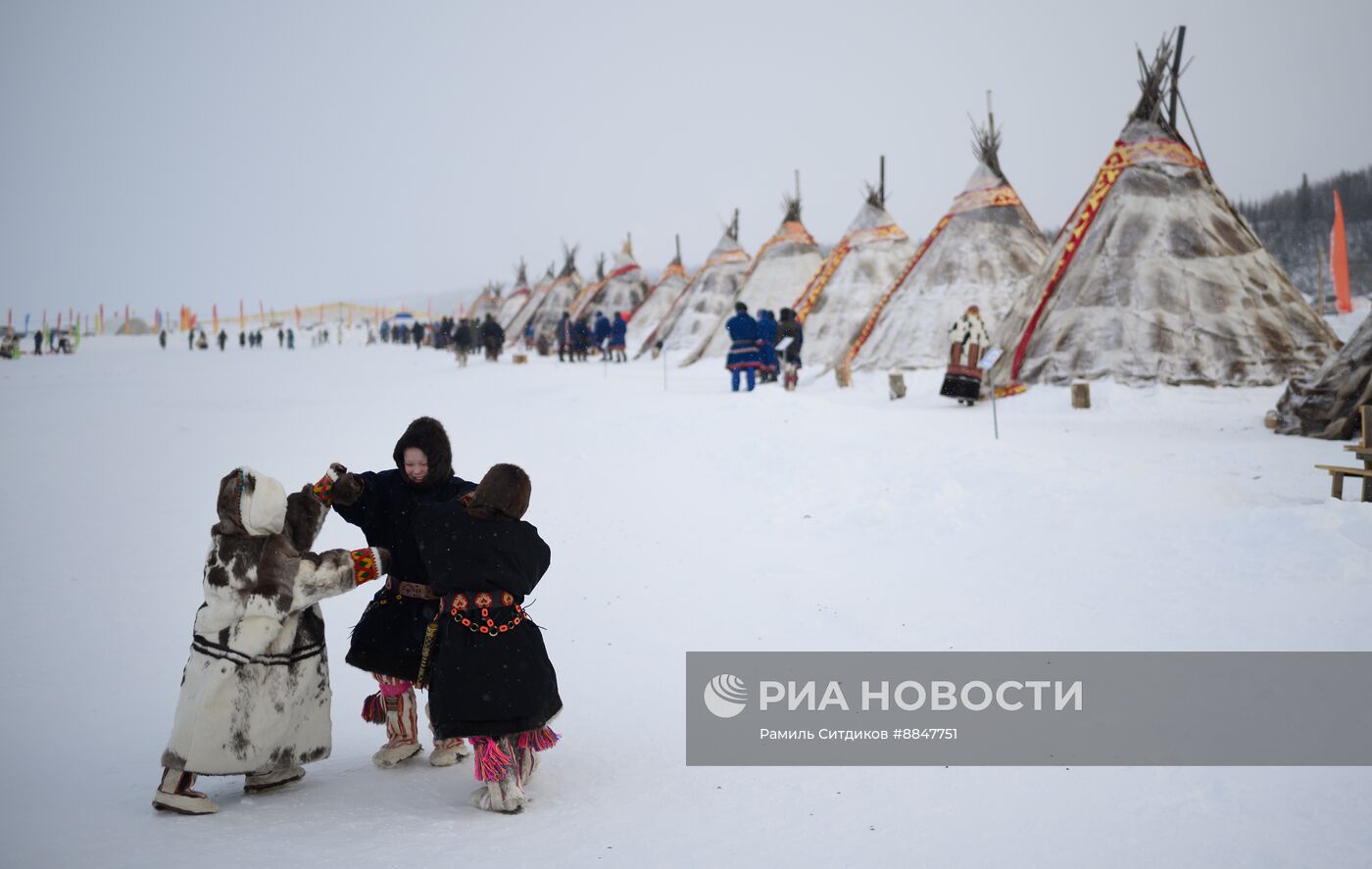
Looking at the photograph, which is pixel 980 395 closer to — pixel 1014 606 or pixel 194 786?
pixel 1014 606

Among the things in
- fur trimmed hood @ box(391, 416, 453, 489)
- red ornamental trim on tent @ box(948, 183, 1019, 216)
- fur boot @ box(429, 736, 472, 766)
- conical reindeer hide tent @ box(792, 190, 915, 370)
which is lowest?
fur boot @ box(429, 736, 472, 766)

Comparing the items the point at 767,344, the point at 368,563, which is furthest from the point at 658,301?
the point at 368,563

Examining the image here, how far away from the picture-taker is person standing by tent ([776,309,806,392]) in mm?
13164

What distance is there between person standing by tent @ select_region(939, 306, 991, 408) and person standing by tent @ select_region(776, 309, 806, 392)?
2102 mm

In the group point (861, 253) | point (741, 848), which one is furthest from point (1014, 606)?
point (861, 253)

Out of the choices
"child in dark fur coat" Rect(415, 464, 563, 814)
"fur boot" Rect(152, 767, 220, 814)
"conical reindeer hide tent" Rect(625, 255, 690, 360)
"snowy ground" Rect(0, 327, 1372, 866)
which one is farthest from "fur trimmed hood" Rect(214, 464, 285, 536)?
"conical reindeer hide tent" Rect(625, 255, 690, 360)

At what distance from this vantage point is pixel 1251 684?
3.76m

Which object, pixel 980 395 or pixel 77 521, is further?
pixel 980 395

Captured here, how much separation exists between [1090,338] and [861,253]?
25.0ft

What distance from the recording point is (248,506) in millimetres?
3008

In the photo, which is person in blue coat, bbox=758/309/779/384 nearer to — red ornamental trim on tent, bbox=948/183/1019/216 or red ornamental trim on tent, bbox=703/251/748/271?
red ornamental trim on tent, bbox=948/183/1019/216

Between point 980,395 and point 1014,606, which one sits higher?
point 980,395

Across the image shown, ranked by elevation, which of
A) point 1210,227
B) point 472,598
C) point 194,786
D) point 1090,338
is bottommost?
point 194,786

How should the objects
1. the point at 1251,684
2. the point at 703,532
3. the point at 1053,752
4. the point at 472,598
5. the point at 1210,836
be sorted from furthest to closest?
the point at 703,532 < the point at 1251,684 < the point at 1053,752 < the point at 472,598 < the point at 1210,836
